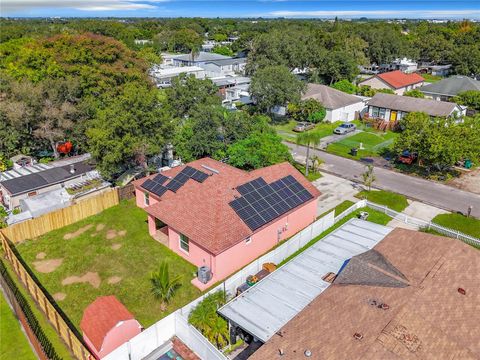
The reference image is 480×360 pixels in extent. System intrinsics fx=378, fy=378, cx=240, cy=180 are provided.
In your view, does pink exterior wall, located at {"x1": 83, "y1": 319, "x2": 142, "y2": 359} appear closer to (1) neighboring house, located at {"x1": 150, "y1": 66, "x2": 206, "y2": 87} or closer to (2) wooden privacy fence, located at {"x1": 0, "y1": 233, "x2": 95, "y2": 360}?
(2) wooden privacy fence, located at {"x1": 0, "y1": 233, "x2": 95, "y2": 360}

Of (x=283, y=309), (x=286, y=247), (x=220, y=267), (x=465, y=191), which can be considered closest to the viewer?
(x=283, y=309)

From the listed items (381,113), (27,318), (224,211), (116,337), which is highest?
(381,113)

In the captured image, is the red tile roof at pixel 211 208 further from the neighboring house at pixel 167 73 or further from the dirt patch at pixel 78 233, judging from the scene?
the neighboring house at pixel 167 73

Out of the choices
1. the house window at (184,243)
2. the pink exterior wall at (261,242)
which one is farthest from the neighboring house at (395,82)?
the house window at (184,243)

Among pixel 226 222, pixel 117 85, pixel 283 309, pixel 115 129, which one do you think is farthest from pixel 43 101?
pixel 283 309

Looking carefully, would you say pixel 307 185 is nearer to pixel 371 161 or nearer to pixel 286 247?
pixel 286 247

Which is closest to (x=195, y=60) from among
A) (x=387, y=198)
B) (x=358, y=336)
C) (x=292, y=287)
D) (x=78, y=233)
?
(x=387, y=198)

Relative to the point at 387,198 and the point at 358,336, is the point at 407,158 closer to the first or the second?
the point at 387,198
